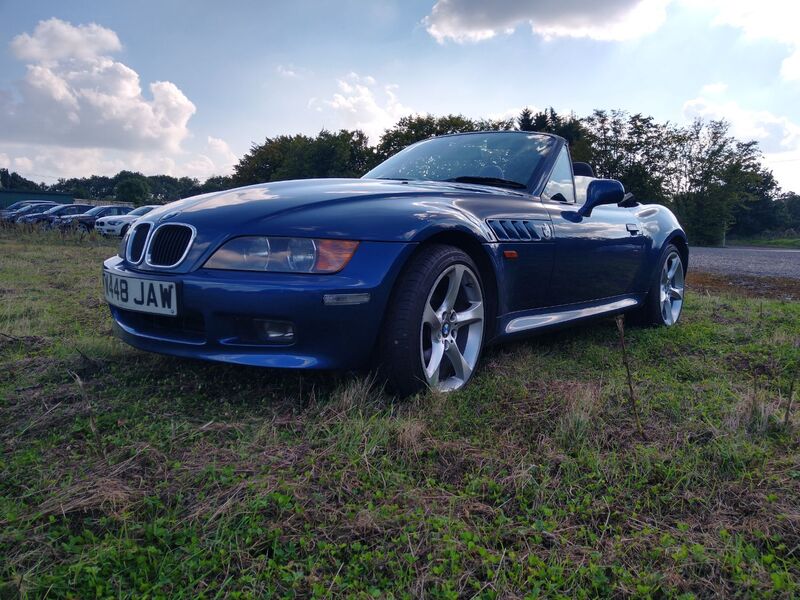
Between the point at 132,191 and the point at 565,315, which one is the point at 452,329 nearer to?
the point at 565,315

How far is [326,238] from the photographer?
2.26 metres

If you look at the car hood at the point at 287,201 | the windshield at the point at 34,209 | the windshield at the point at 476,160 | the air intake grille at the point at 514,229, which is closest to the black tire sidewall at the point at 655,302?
the windshield at the point at 476,160

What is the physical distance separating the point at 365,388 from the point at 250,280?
621mm

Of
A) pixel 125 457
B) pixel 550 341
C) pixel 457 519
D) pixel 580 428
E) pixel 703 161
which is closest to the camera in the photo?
pixel 457 519

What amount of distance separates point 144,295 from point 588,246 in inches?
97.4

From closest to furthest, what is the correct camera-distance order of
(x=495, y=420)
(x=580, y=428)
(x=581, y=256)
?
1. (x=580, y=428)
2. (x=495, y=420)
3. (x=581, y=256)

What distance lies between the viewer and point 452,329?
272 centimetres

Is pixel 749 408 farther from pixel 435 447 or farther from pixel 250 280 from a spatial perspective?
pixel 250 280

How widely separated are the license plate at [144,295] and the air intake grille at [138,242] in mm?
113

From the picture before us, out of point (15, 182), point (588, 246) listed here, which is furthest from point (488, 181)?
point (15, 182)

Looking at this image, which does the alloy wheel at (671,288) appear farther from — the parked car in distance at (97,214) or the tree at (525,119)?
the tree at (525,119)

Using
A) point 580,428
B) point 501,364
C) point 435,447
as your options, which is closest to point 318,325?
point 435,447

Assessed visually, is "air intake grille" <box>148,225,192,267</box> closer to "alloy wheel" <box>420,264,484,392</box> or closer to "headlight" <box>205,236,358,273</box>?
"headlight" <box>205,236,358,273</box>

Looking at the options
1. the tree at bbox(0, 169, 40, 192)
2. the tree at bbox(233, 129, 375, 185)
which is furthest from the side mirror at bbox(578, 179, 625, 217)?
the tree at bbox(0, 169, 40, 192)
